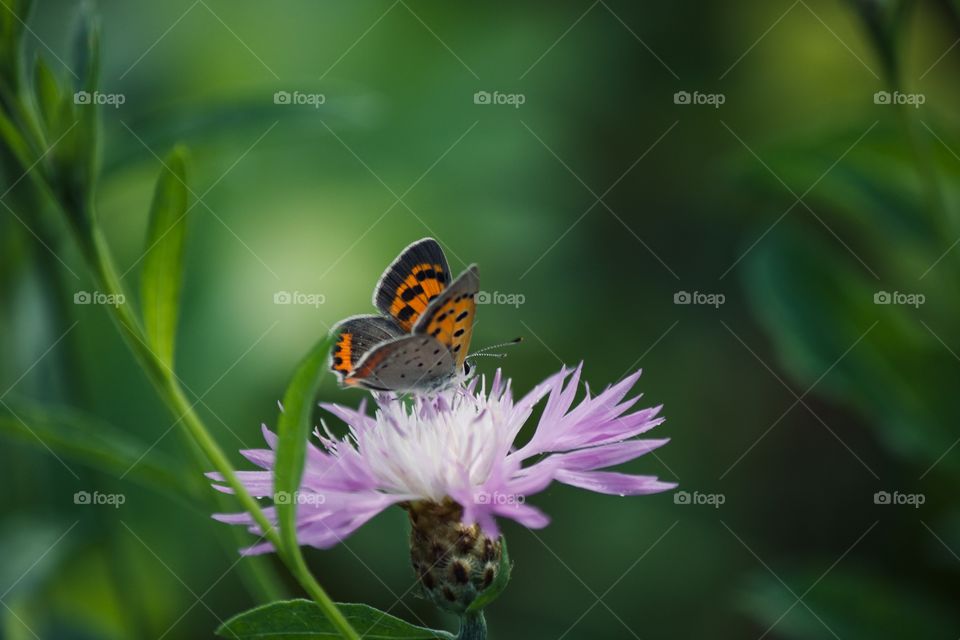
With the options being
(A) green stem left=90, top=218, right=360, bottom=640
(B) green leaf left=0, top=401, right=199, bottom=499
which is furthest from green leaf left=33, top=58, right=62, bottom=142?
(B) green leaf left=0, top=401, right=199, bottom=499

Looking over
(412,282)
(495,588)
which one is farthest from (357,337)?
(495,588)

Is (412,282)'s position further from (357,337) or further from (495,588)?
(495,588)

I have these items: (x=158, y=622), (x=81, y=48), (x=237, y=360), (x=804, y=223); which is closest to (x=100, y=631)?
(x=158, y=622)

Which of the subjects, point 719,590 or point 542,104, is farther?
point 542,104

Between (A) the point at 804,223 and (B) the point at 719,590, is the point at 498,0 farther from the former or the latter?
(B) the point at 719,590

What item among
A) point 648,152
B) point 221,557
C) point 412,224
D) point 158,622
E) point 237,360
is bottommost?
point 158,622

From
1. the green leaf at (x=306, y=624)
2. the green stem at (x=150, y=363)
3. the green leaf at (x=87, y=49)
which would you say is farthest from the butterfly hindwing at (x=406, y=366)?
the green leaf at (x=87, y=49)

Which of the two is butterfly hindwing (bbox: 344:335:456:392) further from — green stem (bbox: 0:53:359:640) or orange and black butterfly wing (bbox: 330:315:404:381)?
green stem (bbox: 0:53:359:640)
